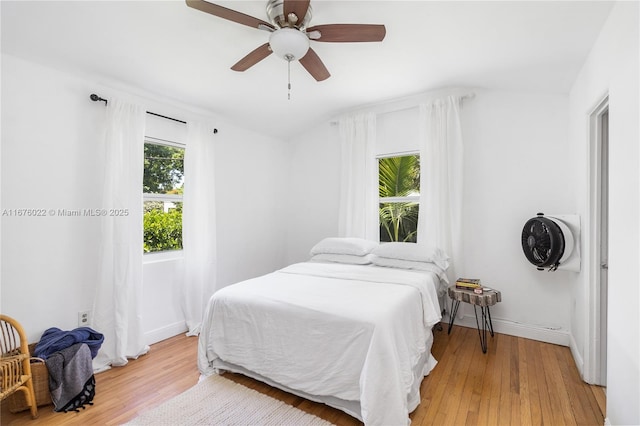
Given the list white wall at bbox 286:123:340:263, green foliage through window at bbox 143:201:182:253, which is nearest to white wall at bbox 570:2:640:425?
white wall at bbox 286:123:340:263

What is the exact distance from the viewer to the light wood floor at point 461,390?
1912 millimetres

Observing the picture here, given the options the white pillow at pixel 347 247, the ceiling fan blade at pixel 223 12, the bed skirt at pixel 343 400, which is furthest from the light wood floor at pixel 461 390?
the ceiling fan blade at pixel 223 12

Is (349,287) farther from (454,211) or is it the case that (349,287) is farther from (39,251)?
(39,251)

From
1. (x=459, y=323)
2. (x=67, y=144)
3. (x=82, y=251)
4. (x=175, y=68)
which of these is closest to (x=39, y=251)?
(x=82, y=251)

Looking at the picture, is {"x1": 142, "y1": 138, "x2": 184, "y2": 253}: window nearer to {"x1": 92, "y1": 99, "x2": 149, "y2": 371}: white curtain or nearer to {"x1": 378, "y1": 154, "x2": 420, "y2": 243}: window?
{"x1": 92, "y1": 99, "x2": 149, "y2": 371}: white curtain

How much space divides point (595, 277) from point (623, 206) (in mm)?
900

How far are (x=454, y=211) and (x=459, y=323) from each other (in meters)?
1.26

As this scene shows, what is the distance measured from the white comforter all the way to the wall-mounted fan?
0.97m

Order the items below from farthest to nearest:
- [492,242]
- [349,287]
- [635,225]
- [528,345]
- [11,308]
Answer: [492,242]
[528,345]
[349,287]
[11,308]
[635,225]

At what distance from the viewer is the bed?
1.71 m

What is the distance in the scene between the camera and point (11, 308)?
7.20 feet

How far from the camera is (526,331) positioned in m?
3.07

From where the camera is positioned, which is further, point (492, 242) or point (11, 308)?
point (492, 242)

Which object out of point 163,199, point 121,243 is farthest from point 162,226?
point 121,243
